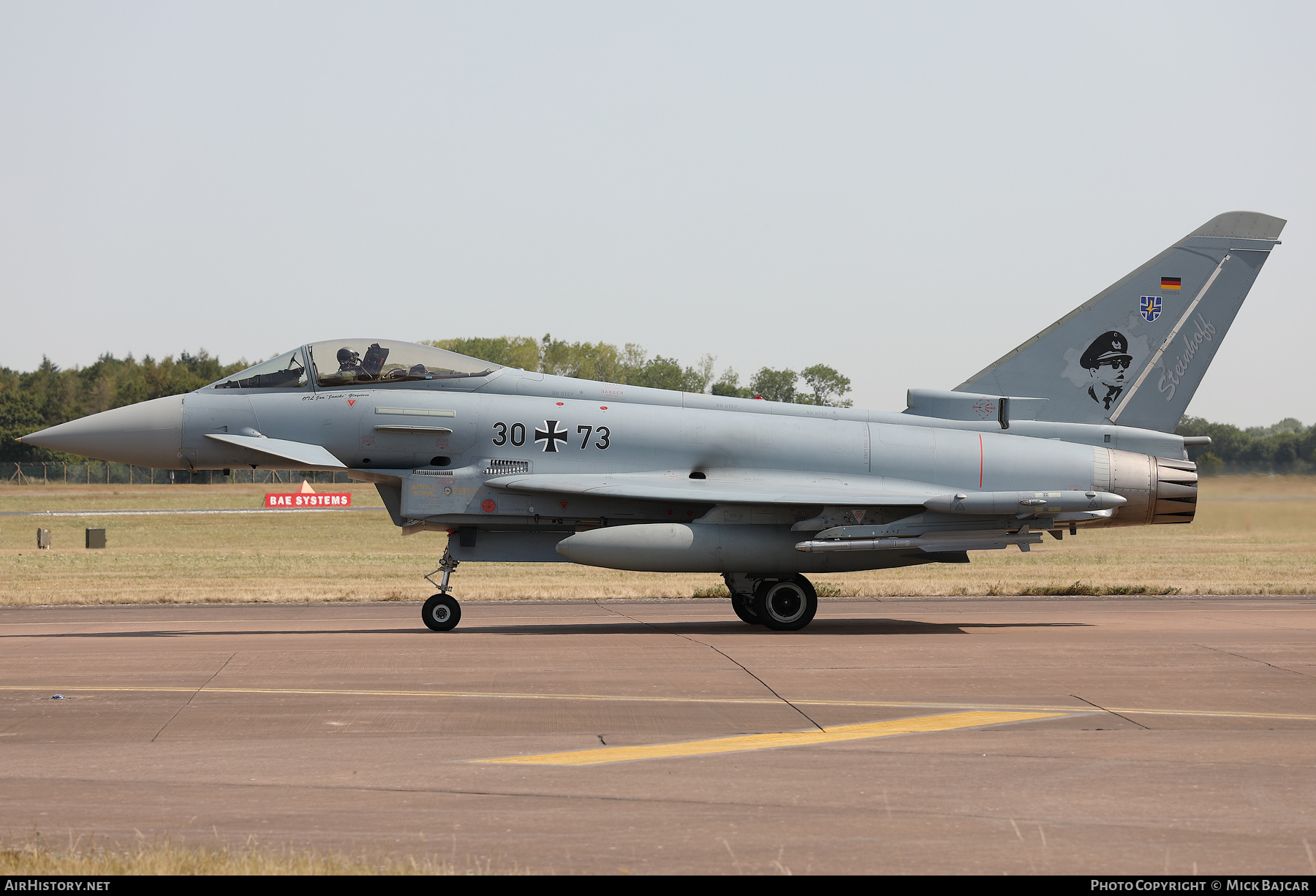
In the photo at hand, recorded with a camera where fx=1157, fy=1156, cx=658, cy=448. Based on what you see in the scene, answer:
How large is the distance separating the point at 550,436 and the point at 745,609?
3.62 m

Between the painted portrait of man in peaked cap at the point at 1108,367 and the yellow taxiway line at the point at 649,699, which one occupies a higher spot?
the painted portrait of man in peaked cap at the point at 1108,367

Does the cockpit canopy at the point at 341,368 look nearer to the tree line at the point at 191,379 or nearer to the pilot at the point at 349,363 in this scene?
the pilot at the point at 349,363

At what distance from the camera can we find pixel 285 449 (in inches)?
579

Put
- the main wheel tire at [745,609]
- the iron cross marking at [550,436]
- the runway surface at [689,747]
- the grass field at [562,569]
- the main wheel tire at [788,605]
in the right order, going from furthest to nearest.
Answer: the grass field at [562,569]
the main wheel tire at [745,609]
the iron cross marking at [550,436]
the main wheel tire at [788,605]
the runway surface at [689,747]

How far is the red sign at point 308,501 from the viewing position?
5862cm

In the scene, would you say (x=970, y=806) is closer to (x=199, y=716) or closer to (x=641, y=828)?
(x=641, y=828)

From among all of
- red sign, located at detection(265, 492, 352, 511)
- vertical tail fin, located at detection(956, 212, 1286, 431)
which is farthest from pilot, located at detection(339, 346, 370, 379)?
red sign, located at detection(265, 492, 352, 511)

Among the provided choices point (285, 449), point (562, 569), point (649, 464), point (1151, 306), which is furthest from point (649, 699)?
point (562, 569)

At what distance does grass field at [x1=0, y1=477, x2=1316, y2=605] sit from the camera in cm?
2123

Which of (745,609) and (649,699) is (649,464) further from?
(649,699)

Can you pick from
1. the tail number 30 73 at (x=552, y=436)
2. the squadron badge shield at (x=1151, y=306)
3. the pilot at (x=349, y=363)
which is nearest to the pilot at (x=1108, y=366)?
the squadron badge shield at (x=1151, y=306)

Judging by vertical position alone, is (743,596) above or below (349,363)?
below

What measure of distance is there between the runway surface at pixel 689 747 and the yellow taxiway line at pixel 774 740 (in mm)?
33

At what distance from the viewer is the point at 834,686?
1042 cm
